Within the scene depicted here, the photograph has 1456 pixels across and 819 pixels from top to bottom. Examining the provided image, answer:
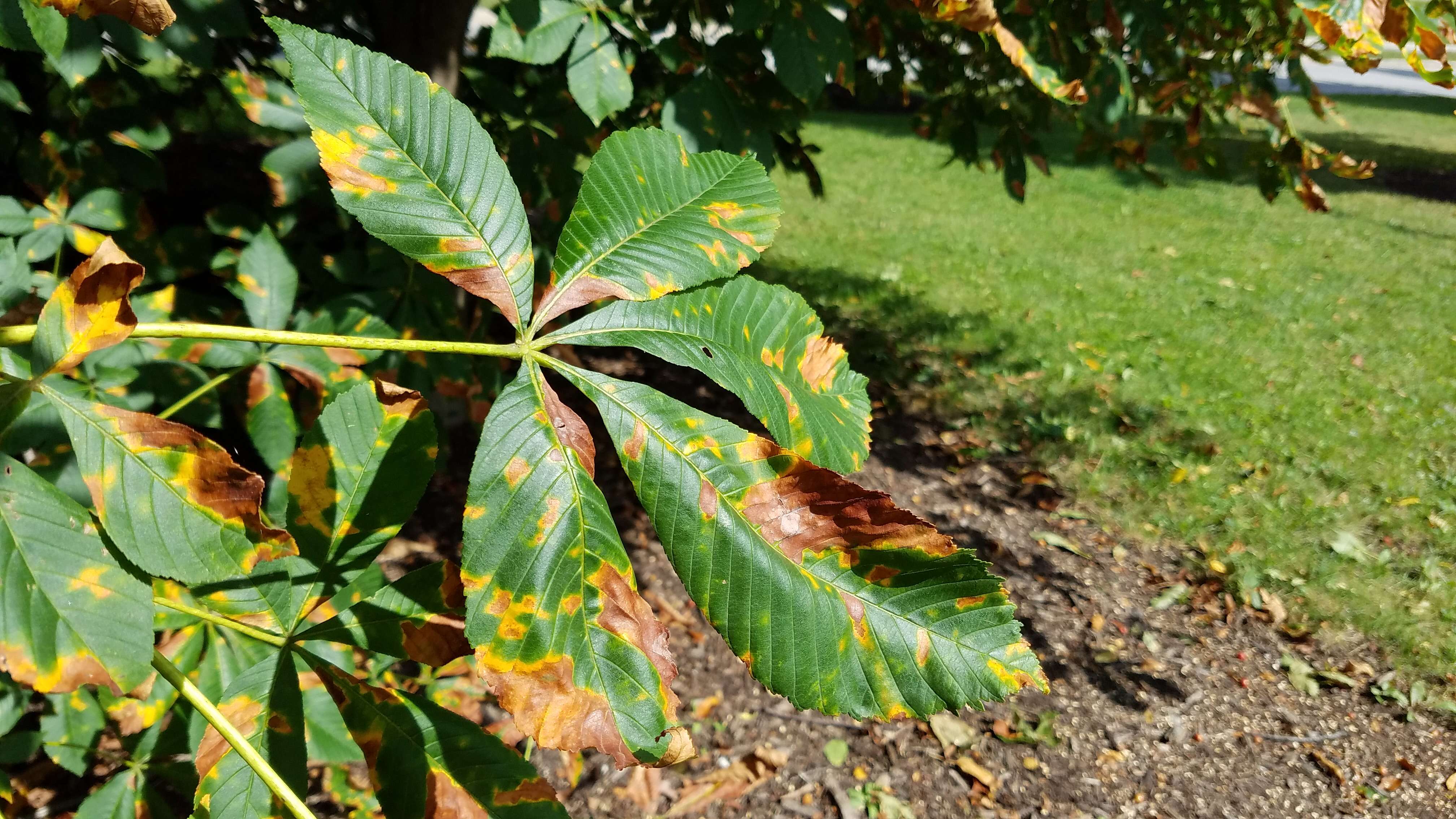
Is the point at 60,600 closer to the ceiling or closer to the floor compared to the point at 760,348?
closer to the floor

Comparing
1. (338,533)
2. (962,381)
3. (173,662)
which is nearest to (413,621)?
(338,533)

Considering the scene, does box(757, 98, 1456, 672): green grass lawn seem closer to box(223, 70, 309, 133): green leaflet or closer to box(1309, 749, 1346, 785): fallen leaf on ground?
box(1309, 749, 1346, 785): fallen leaf on ground

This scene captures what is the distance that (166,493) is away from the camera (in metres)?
0.70

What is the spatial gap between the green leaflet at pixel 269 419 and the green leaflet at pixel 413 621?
0.84 m

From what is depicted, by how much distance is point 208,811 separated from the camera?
29.0 inches

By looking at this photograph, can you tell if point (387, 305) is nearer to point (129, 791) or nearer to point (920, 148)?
point (129, 791)

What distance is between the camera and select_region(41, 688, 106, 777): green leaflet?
1533mm

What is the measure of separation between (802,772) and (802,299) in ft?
6.94

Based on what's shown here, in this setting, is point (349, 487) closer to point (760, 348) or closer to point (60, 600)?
point (60, 600)

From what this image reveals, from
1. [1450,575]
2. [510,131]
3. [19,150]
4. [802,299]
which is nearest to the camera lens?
[802,299]

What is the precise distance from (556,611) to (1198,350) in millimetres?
5702

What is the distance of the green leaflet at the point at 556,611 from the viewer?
1.93ft

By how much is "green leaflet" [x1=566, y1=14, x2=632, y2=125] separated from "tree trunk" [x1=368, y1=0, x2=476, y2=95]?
23.0 inches

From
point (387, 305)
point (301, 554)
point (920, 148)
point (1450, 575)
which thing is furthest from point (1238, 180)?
point (301, 554)
